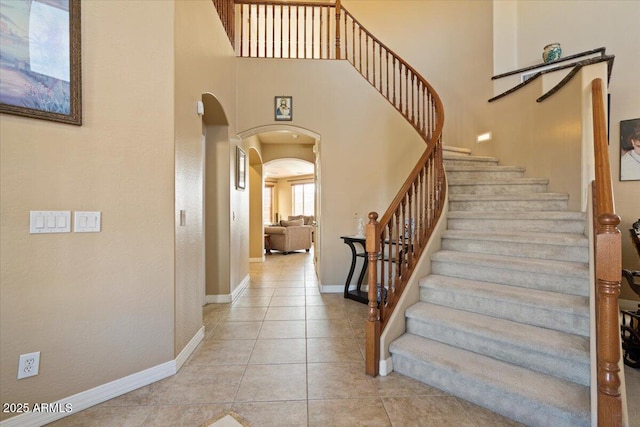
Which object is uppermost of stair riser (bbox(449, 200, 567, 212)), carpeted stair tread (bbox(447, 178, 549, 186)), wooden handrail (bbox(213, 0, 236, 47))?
wooden handrail (bbox(213, 0, 236, 47))

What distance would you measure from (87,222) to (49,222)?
0.56 feet

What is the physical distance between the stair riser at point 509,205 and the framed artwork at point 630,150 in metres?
1.60

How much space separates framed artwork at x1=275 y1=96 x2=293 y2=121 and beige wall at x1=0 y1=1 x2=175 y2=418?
2.11 metres

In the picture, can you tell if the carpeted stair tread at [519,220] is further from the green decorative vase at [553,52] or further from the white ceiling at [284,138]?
the white ceiling at [284,138]

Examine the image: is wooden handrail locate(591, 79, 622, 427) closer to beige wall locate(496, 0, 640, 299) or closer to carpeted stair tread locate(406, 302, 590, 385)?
carpeted stair tread locate(406, 302, 590, 385)

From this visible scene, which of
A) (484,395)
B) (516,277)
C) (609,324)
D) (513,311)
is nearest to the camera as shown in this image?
(609,324)

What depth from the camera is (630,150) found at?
3418mm

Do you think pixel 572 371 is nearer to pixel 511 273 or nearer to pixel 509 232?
pixel 511 273

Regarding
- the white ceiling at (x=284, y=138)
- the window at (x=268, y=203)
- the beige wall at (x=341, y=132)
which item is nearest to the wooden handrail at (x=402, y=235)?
the beige wall at (x=341, y=132)

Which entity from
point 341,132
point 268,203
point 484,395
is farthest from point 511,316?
point 268,203

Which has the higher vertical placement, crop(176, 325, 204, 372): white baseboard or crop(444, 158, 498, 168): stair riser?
crop(444, 158, 498, 168): stair riser

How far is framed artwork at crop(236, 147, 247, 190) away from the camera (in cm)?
406

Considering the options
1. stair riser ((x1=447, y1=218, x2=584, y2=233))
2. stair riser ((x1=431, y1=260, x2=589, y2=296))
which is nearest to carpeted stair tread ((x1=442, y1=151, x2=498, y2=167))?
stair riser ((x1=447, y1=218, x2=584, y2=233))

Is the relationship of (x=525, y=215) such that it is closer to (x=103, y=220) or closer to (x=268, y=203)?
(x=103, y=220)
